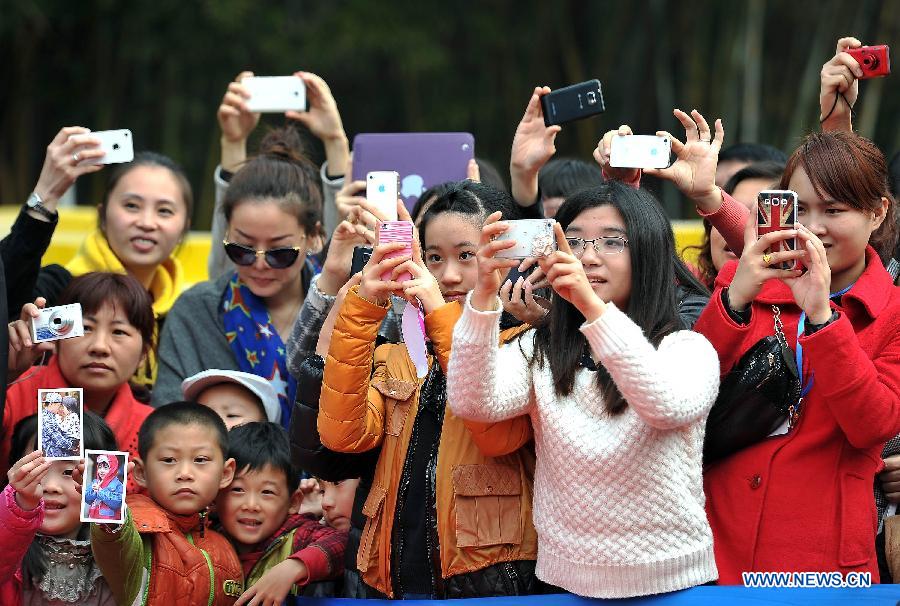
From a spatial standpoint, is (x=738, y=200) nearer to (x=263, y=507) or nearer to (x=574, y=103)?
(x=574, y=103)

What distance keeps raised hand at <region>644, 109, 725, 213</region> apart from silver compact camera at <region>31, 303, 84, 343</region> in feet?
4.97

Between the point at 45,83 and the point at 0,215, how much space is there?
402cm

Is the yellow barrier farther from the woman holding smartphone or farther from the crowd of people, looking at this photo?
the woman holding smartphone

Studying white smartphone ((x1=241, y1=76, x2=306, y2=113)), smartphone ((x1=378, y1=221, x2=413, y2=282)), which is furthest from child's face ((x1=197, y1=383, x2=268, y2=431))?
smartphone ((x1=378, y1=221, x2=413, y2=282))

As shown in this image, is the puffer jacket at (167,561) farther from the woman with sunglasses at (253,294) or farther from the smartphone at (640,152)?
the smartphone at (640,152)

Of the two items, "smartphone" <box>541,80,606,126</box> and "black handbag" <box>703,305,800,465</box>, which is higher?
"smartphone" <box>541,80,606,126</box>

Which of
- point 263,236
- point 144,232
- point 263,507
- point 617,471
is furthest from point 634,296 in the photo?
point 144,232

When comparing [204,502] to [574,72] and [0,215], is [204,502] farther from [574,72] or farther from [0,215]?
[574,72]

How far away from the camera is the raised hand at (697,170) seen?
3297 millimetres

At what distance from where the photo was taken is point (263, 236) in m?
4.06

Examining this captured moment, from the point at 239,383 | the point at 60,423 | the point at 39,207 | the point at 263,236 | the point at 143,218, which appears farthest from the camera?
the point at 143,218

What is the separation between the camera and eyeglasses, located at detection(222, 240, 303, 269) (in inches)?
157

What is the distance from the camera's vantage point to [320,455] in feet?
10.3

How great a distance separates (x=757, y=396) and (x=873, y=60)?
1.05 meters
